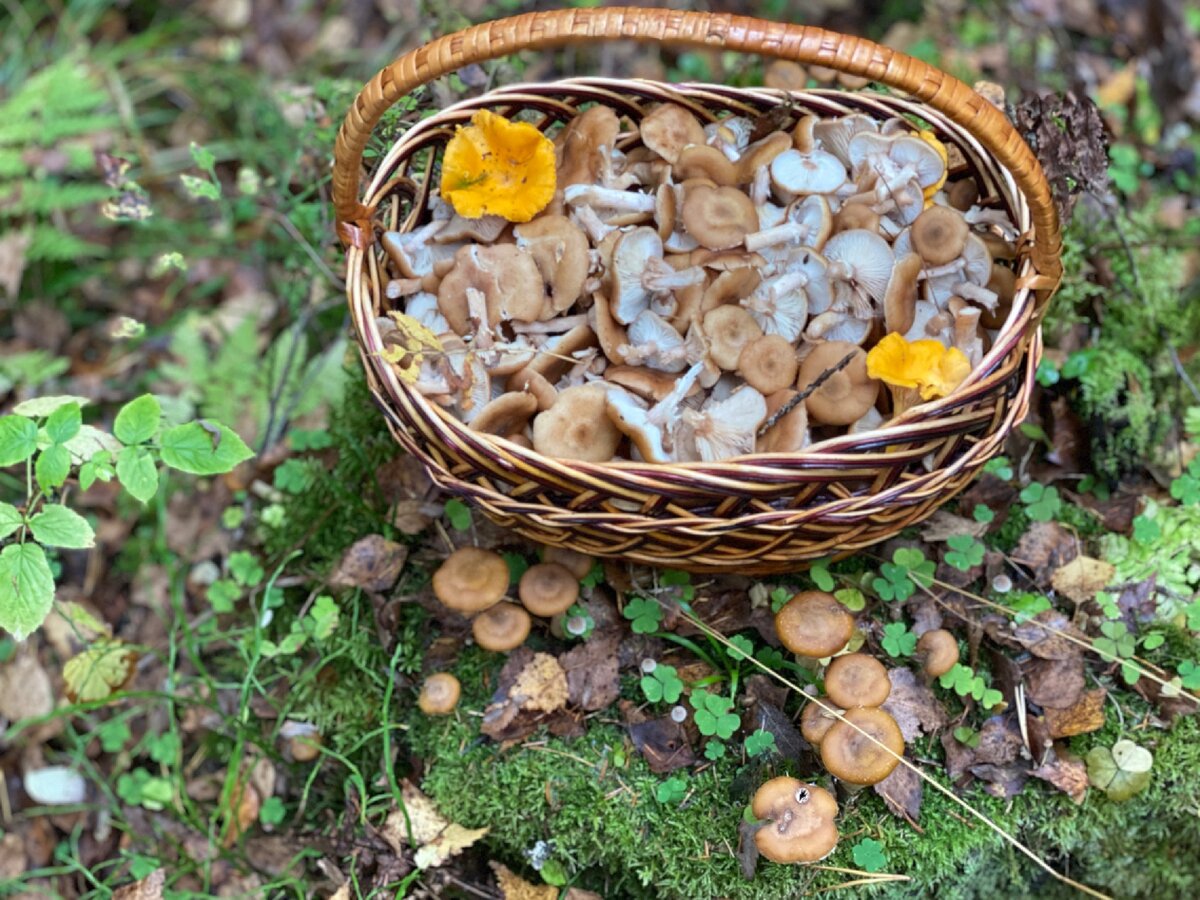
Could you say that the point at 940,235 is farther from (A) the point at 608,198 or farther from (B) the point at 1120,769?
(B) the point at 1120,769

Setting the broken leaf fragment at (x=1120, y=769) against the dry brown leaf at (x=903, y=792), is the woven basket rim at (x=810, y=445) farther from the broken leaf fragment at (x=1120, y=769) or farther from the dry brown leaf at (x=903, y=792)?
the broken leaf fragment at (x=1120, y=769)

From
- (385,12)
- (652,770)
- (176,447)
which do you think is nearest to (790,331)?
(652,770)

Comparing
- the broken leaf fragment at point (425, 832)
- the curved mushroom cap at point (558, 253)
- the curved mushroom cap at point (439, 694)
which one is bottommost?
the broken leaf fragment at point (425, 832)

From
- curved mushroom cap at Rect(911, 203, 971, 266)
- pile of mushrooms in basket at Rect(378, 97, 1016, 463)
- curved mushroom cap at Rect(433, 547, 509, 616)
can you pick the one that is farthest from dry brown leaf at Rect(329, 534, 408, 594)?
curved mushroom cap at Rect(911, 203, 971, 266)

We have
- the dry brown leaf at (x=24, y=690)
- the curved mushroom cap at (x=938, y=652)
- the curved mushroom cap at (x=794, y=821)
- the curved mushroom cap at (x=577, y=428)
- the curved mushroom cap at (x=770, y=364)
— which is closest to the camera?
the curved mushroom cap at (x=794, y=821)

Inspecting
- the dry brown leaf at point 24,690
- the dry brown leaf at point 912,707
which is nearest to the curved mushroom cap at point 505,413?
the dry brown leaf at point 912,707

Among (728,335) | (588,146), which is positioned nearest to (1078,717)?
(728,335)
